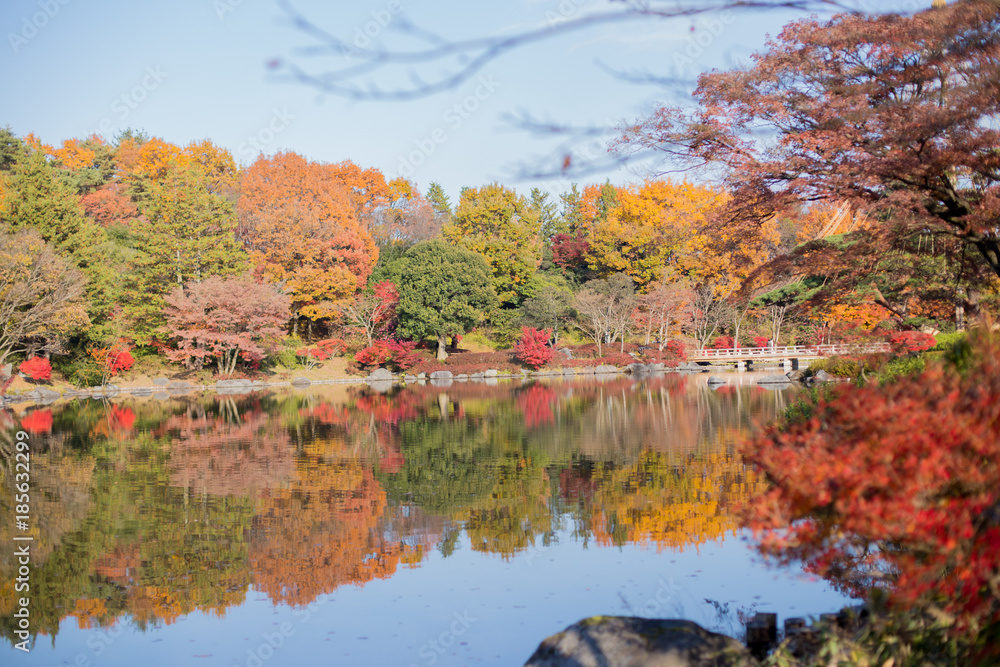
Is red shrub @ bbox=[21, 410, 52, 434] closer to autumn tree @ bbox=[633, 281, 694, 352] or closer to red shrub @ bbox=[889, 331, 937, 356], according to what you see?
red shrub @ bbox=[889, 331, 937, 356]

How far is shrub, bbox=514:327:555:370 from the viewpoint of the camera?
1207 inches

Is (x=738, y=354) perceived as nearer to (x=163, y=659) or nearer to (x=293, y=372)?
(x=293, y=372)

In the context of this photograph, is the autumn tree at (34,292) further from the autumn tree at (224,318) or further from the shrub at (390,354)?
the shrub at (390,354)

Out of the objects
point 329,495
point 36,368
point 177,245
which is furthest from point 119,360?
point 329,495

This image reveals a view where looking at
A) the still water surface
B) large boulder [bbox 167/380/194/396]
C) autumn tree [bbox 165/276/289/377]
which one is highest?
autumn tree [bbox 165/276/289/377]

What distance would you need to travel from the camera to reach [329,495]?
8734 millimetres

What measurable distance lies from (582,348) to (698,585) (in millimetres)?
28050

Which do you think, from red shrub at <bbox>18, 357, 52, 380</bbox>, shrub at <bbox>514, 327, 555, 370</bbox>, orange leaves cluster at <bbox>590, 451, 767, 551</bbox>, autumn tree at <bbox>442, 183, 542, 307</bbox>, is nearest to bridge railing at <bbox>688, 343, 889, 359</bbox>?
shrub at <bbox>514, 327, 555, 370</bbox>

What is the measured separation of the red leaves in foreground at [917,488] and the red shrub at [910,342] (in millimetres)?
9419

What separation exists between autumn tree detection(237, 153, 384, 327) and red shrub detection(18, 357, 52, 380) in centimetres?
871

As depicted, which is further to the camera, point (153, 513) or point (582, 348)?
point (582, 348)

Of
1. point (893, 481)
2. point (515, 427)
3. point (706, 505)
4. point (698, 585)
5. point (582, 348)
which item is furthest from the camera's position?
point (582, 348)

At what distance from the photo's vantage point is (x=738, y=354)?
30.7 m

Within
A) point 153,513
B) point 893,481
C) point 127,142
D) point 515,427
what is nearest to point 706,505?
point 893,481
